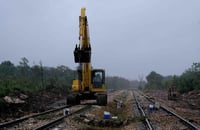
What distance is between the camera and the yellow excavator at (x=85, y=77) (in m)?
25.5

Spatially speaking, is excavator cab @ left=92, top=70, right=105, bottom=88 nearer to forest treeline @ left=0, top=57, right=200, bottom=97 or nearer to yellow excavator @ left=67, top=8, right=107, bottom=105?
yellow excavator @ left=67, top=8, right=107, bottom=105

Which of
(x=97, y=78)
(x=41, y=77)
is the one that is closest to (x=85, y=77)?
(x=97, y=78)

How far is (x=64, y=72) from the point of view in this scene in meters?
83.6

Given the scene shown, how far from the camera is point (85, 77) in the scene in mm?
26469

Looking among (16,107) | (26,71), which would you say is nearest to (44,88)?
(16,107)

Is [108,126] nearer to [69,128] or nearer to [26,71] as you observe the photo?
[69,128]

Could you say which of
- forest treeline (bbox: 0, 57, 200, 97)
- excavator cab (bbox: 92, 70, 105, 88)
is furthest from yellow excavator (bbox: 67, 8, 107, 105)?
forest treeline (bbox: 0, 57, 200, 97)

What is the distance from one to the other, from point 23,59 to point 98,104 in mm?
44552

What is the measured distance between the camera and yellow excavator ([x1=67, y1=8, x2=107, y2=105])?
2550 centimetres

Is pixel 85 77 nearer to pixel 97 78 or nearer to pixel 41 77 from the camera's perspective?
pixel 97 78

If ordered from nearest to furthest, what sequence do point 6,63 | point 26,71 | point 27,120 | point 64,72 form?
point 27,120 < point 26,71 < point 6,63 < point 64,72

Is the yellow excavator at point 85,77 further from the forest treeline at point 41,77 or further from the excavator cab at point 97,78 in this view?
the forest treeline at point 41,77

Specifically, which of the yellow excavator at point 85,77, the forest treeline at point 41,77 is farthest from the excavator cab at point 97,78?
the forest treeline at point 41,77

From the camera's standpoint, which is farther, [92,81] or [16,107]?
[92,81]
